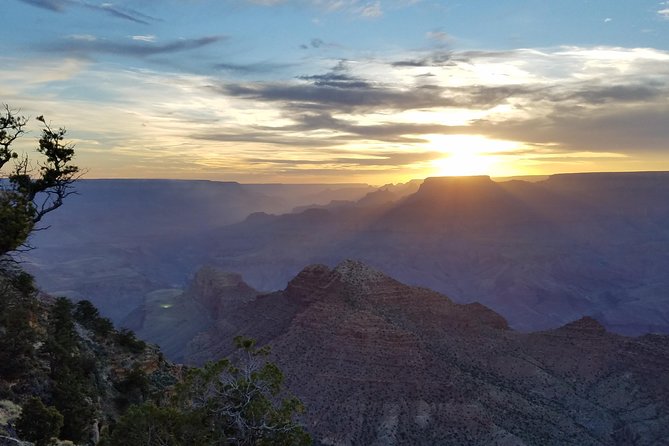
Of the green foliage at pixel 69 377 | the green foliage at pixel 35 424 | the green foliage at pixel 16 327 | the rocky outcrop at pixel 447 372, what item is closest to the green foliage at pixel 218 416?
the green foliage at pixel 35 424

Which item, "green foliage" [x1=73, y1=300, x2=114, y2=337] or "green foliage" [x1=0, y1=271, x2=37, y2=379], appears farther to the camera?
"green foliage" [x1=73, y1=300, x2=114, y2=337]

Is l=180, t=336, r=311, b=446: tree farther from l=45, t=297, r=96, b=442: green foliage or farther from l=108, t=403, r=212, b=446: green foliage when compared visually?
l=45, t=297, r=96, b=442: green foliage

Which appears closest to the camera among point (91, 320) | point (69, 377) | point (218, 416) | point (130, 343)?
point (218, 416)

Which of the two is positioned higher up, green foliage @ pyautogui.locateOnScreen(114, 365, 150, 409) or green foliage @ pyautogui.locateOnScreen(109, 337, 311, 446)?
green foliage @ pyautogui.locateOnScreen(109, 337, 311, 446)

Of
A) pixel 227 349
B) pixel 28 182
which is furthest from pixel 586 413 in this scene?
pixel 28 182

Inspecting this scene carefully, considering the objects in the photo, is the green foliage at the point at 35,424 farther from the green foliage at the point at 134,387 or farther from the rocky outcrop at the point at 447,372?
the rocky outcrop at the point at 447,372

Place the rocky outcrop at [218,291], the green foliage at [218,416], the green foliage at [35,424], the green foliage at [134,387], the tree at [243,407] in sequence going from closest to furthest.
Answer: the green foliage at [218,416], the tree at [243,407], the green foliage at [35,424], the green foliage at [134,387], the rocky outcrop at [218,291]

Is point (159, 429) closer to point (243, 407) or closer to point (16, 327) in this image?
point (243, 407)

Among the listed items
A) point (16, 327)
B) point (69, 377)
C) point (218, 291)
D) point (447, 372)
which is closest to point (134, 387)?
point (69, 377)

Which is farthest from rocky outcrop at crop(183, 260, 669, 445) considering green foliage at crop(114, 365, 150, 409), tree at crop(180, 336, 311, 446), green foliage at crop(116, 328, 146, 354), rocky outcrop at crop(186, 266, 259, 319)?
rocky outcrop at crop(186, 266, 259, 319)

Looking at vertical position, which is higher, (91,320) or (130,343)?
(91,320)

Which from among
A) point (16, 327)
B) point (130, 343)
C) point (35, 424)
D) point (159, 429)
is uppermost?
point (16, 327)

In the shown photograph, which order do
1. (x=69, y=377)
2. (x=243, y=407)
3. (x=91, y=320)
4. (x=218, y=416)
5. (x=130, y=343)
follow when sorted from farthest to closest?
(x=91, y=320) < (x=130, y=343) < (x=69, y=377) < (x=218, y=416) < (x=243, y=407)
